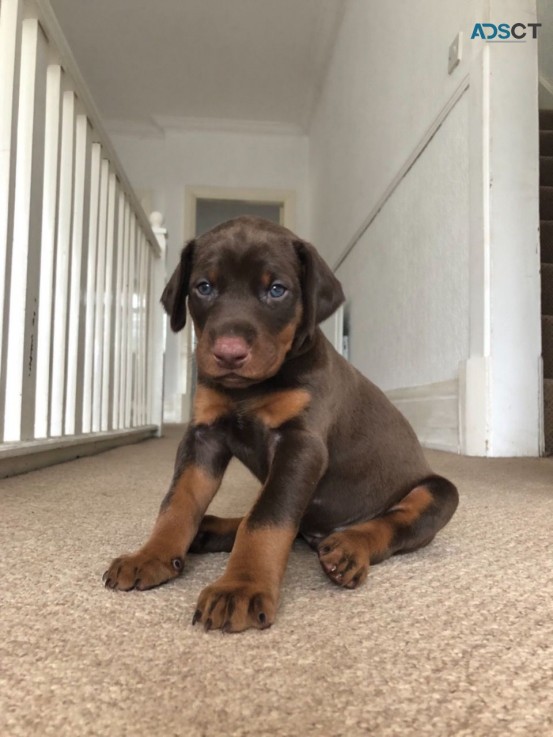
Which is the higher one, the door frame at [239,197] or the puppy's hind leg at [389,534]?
the door frame at [239,197]

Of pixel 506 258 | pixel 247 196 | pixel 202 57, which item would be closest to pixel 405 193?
pixel 506 258

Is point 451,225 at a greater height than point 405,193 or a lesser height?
lesser

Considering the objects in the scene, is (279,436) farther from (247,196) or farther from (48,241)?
(247,196)

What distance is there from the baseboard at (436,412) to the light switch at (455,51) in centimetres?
142

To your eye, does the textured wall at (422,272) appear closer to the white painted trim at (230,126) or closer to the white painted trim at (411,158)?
the white painted trim at (411,158)

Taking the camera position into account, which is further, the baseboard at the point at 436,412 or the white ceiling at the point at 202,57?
the white ceiling at the point at 202,57

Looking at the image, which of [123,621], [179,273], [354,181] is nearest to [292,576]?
[123,621]

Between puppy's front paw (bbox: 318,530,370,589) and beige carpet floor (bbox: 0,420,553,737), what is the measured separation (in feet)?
0.07

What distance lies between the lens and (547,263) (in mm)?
3451

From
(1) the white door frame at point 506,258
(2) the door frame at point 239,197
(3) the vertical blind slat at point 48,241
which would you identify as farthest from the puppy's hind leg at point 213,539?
(2) the door frame at point 239,197

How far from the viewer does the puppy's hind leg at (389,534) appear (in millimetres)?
923

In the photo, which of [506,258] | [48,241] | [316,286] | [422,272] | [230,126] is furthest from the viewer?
[230,126]

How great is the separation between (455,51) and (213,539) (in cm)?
261

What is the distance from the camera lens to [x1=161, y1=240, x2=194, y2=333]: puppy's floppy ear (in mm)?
1222
